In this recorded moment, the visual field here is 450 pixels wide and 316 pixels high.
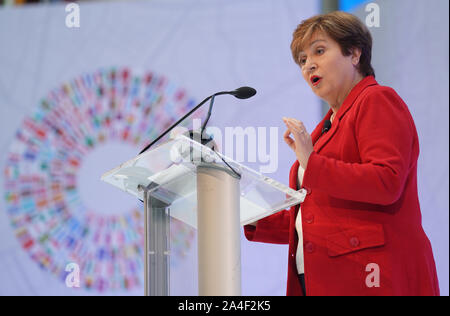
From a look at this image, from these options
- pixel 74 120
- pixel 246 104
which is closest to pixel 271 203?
pixel 246 104

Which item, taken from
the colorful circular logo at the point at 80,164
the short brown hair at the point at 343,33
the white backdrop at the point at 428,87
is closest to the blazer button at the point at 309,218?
the short brown hair at the point at 343,33

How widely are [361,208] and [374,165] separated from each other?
141 mm

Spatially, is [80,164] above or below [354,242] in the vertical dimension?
above

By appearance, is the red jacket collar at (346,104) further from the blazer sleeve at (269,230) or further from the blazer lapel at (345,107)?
the blazer sleeve at (269,230)

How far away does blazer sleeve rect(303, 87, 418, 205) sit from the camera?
4.66 feet

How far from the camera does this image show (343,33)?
5.64 ft

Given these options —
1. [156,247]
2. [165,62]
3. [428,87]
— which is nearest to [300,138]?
[156,247]

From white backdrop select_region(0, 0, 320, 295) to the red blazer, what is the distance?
1794mm

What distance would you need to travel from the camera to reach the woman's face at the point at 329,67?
172 cm

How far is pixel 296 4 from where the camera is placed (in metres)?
3.55

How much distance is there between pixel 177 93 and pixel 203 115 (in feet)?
0.70

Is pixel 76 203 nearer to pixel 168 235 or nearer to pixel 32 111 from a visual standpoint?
pixel 32 111

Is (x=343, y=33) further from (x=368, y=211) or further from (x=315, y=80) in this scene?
(x=368, y=211)

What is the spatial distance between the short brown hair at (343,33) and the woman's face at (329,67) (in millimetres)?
15
